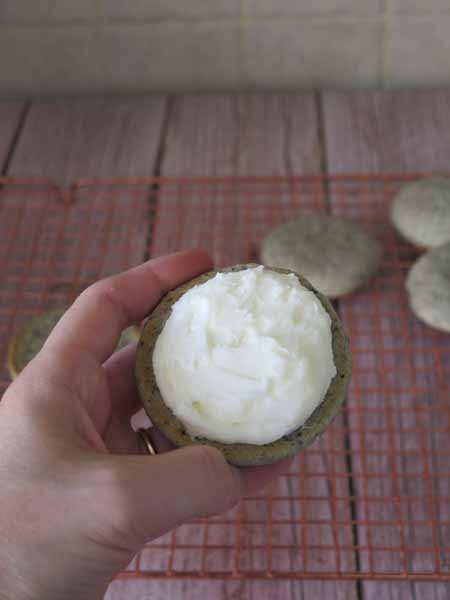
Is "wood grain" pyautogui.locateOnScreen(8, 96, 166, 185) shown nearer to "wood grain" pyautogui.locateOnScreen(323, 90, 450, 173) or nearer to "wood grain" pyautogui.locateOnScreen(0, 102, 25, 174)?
"wood grain" pyautogui.locateOnScreen(0, 102, 25, 174)

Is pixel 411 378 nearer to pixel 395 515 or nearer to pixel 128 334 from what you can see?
pixel 395 515

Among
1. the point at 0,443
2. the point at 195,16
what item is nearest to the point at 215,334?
the point at 0,443

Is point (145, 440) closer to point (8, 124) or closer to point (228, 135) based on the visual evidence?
point (228, 135)

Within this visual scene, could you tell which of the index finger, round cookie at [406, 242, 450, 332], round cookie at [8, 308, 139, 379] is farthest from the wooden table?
the index finger

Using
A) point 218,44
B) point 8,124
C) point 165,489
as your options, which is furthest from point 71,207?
point 165,489

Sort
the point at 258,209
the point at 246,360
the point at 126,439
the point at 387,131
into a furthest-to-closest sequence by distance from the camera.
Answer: the point at 387,131, the point at 258,209, the point at 126,439, the point at 246,360

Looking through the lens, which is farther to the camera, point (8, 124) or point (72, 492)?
point (8, 124)
